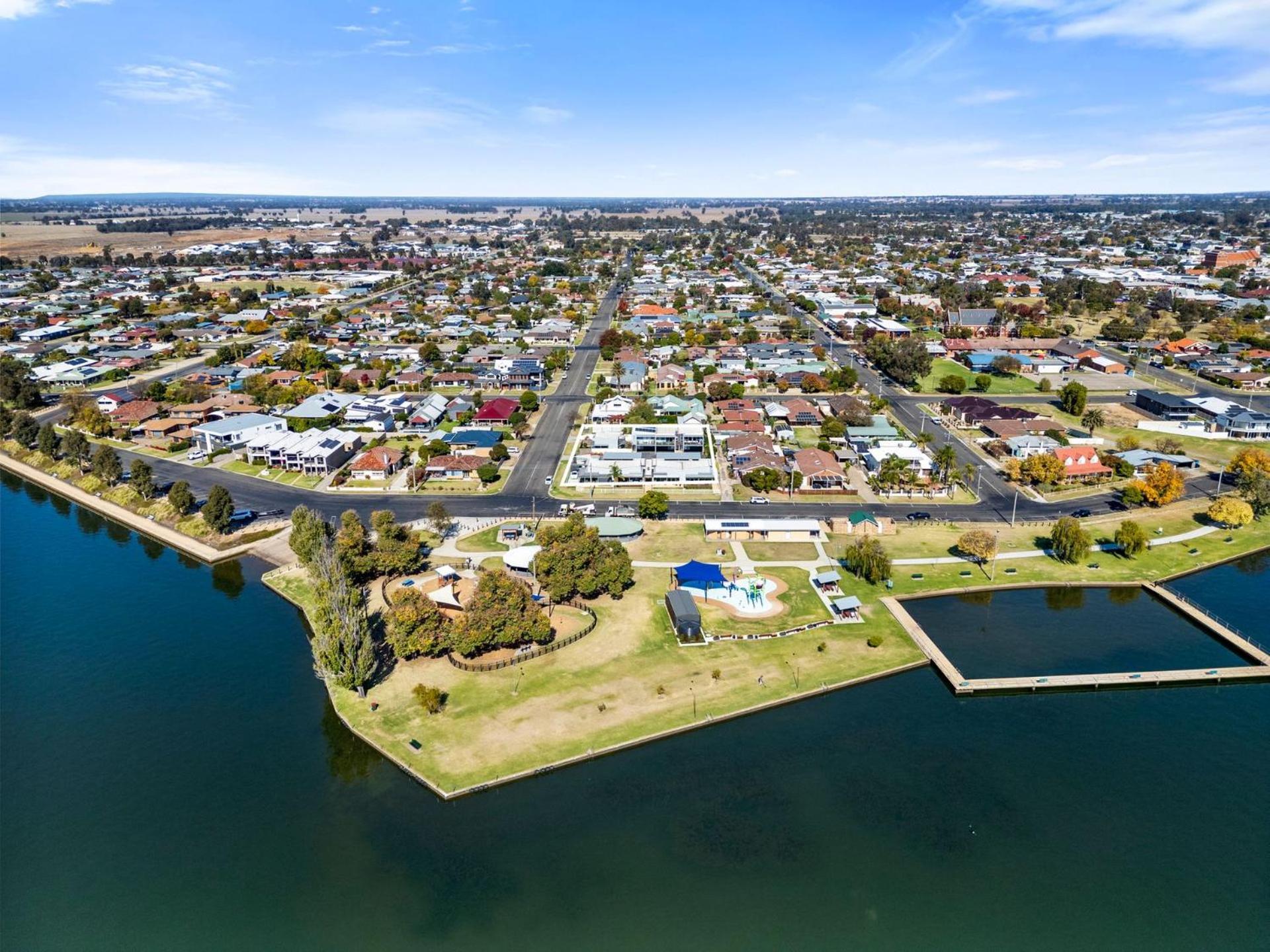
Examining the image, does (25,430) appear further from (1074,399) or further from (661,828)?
(1074,399)

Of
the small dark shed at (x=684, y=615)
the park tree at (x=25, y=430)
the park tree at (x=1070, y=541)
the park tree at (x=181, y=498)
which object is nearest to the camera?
the small dark shed at (x=684, y=615)

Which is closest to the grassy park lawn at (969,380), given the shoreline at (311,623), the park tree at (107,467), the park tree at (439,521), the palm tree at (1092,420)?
the palm tree at (1092,420)

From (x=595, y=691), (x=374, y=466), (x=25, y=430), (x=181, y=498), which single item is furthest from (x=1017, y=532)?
(x=25, y=430)

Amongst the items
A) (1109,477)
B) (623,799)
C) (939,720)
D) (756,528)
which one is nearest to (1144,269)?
(1109,477)

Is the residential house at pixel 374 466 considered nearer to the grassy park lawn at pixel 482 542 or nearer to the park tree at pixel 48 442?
the grassy park lawn at pixel 482 542

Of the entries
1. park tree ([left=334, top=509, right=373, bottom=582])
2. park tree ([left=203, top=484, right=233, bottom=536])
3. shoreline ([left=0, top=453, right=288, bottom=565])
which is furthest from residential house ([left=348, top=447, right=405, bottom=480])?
park tree ([left=334, top=509, right=373, bottom=582])
